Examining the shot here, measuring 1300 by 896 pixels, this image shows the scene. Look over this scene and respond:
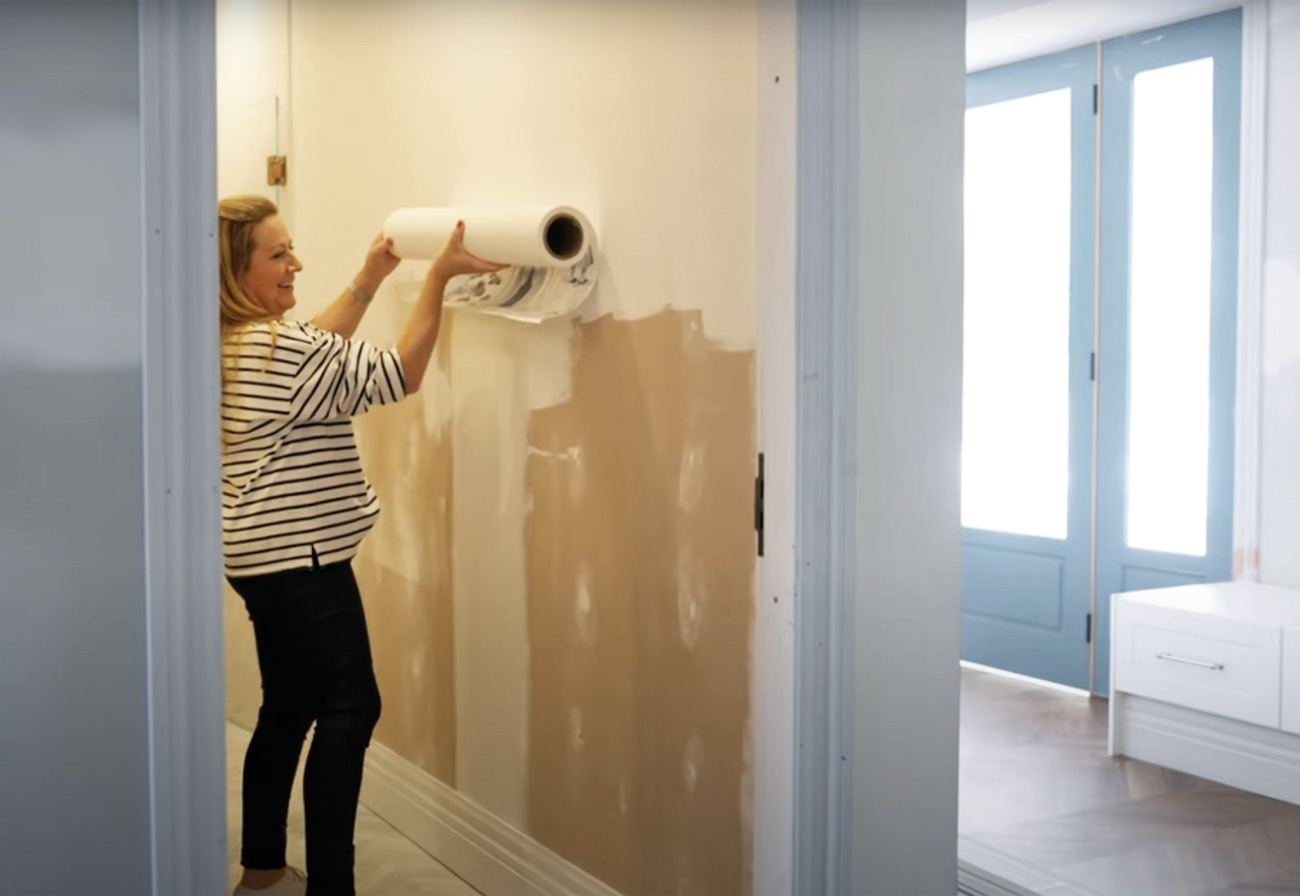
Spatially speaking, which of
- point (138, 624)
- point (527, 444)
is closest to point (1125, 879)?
point (527, 444)

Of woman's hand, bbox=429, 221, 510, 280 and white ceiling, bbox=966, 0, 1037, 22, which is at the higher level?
white ceiling, bbox=966, 0, 1037, 22

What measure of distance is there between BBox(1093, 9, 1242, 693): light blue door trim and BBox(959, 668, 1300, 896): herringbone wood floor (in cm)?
56

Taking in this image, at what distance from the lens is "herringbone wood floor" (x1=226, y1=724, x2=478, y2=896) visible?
9.27 ft

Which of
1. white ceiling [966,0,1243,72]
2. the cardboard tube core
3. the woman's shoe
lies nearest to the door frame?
white ceiling [966,0,1243,72]

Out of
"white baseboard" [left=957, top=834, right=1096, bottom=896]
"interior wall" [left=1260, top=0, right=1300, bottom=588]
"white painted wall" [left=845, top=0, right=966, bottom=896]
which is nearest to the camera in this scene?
"white painted wall" [left=845, top=0, right=966, bottom=896]

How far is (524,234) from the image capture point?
2230 mm

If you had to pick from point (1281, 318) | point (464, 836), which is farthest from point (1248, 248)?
point (464, 836)

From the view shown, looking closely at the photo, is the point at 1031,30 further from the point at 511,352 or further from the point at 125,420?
the point at 125,420

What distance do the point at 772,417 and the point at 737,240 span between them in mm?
304

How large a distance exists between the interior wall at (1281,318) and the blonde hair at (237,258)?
2.94 metres

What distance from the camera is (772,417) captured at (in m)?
1.84

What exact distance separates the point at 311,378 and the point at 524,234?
0.46m

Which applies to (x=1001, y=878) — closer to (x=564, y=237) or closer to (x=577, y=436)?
(x=577, y=436)

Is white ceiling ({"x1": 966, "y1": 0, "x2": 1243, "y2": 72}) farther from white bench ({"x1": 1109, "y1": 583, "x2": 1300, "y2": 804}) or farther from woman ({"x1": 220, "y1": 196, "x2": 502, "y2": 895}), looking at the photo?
woman ({"x1": 220, "y1": 196, "x2": 502, "y2": 895})
